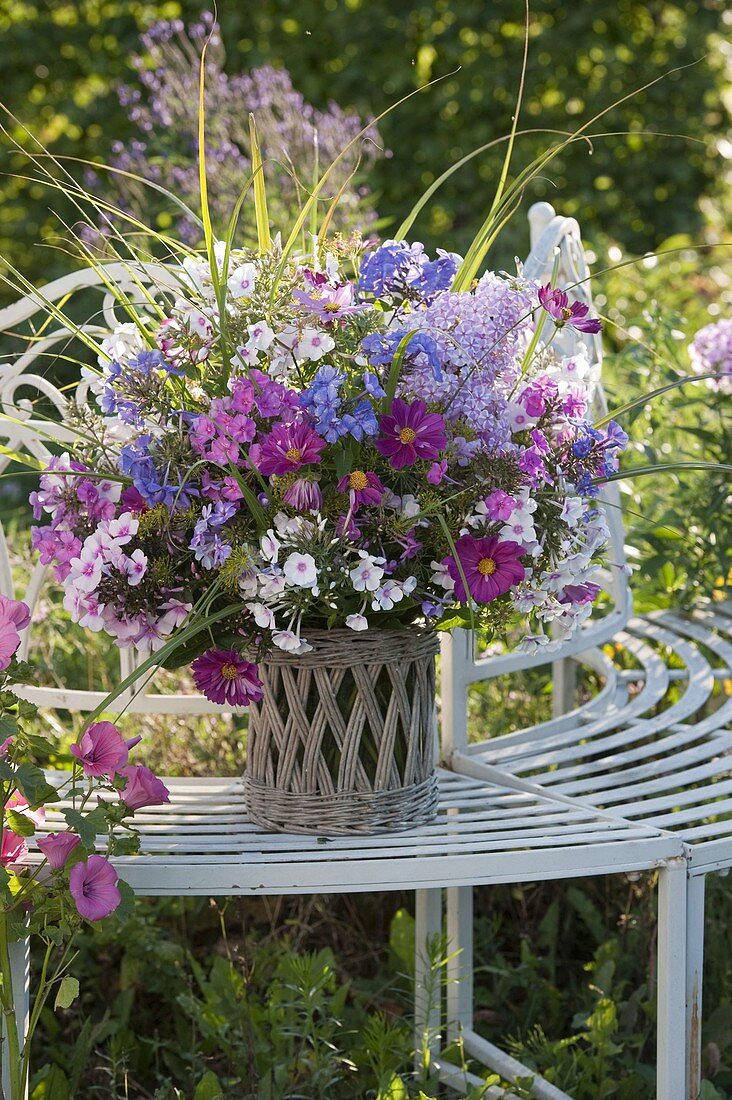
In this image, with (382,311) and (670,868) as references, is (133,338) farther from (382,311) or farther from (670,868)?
(670,868)

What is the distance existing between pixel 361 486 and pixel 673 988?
27.2 inches

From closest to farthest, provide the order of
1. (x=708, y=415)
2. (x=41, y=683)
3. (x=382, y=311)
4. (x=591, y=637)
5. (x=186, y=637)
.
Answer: (x=186, y=637), (x=382, y=311), (x=591, y=637), (x=41, y=683), (x=708, y=415)

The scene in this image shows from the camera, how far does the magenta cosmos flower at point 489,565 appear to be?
1292mm

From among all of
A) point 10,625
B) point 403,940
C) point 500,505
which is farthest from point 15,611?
point 403,940

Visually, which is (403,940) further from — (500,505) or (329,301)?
(329,301)

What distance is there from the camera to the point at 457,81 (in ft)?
15.9

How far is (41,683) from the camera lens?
2.77 m

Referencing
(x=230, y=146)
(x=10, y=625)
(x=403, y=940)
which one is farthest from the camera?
(x=230, y=146)

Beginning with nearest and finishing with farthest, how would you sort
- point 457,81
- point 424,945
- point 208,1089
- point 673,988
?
point 673,988 → point 208,1089 → point 424,945 → point 457,81

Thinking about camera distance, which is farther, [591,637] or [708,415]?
[708,415]

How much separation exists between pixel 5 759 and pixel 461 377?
1.94 feet

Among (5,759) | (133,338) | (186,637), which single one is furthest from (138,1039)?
(133,338)

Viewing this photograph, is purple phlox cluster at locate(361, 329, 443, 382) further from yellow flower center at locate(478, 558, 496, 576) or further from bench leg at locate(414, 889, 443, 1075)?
bench leg at locate(414, 889, 443, 1075)

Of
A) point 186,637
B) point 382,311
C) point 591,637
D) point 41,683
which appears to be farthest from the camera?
point 41,683
